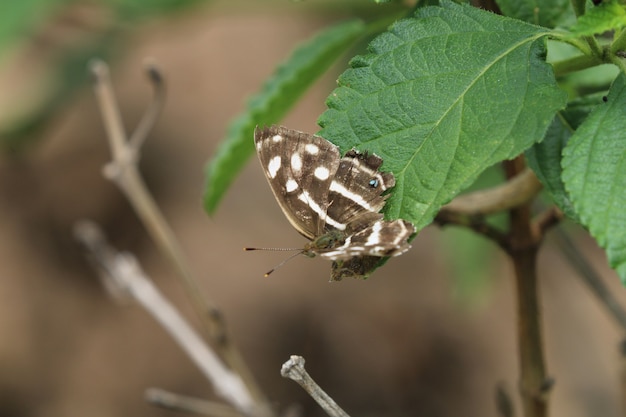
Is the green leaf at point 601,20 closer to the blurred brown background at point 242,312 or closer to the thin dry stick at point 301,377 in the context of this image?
the thin dry stick at point 301,377

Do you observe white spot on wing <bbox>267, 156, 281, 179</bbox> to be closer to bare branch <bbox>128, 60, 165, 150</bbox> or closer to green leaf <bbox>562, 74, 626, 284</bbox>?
green leaf <bbox>562, 74, 626, 284</bbox>

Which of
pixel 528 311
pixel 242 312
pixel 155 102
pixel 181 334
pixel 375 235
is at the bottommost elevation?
pixel 242 312

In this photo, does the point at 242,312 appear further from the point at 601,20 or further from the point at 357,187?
the point at 601,20

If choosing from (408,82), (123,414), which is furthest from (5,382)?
(408,82)

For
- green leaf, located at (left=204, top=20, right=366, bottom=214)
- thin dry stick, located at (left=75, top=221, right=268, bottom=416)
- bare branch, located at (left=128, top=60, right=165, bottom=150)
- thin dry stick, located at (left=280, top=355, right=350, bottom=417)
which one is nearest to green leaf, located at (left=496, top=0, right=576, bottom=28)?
green leaf, located at (left=204, top=20, right=366, bottom=214)

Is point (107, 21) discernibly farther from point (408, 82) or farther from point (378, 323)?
point (408, 82)

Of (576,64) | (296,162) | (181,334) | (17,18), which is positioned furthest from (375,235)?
(17,18)
